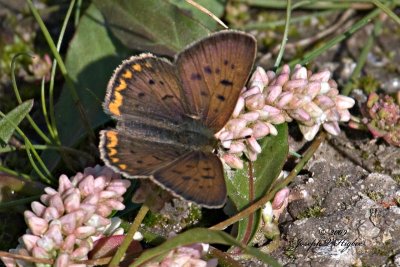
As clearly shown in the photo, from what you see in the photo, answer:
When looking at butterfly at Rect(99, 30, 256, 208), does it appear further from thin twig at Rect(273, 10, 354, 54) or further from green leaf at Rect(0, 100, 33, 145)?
thin twig at Rect(273, 10, 354, 54)

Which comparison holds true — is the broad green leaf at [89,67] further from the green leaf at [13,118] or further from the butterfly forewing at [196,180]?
the butterfly forewing at [196,180]

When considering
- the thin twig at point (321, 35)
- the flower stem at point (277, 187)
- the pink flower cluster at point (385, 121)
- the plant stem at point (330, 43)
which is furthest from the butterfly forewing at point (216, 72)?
the thin twig at point (321, 35)

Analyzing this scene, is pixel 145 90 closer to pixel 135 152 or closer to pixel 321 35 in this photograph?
pixel 135 152

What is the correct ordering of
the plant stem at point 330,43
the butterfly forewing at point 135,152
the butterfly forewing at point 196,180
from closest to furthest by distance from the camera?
the butterfly forewing at point 196,180 → the butterfly forewing at point 135,152 → the plant stem at point 330,43

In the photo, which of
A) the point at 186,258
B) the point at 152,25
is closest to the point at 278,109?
the point at 186,258

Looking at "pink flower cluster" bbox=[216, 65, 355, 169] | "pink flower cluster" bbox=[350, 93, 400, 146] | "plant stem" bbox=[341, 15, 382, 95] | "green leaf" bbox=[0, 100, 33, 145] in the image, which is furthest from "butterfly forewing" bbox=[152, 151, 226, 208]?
"plant stem" bbox=[341, 15, 382, 95]

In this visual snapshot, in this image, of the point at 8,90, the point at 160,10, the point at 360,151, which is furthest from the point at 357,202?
the point at 8,90
